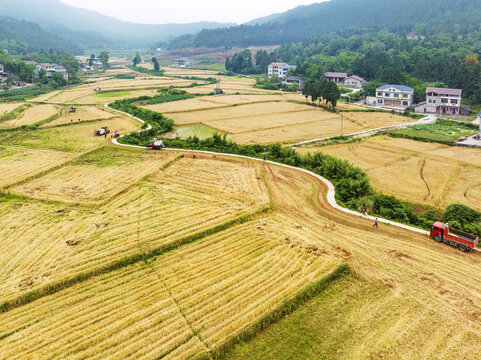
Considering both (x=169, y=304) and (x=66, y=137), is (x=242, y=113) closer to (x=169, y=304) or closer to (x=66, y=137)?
(x=66, y=137)

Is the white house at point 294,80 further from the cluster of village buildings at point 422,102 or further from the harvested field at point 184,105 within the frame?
the harvested field at point 184,105

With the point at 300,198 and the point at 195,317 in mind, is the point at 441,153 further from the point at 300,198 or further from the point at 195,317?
the point at 195,317

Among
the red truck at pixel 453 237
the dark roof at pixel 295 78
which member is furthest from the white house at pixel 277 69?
the red truck at pixel 453 237

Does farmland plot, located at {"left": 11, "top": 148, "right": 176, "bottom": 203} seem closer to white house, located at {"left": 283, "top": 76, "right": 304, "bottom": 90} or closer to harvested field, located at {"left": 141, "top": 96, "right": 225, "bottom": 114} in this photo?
harvested field, located at {"left": 141, "top": 96, "right": 225, "bottom": 114}

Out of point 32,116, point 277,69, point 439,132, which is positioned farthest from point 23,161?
point 277,69

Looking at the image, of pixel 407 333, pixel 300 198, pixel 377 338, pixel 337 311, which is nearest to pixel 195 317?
pixel 337 311
